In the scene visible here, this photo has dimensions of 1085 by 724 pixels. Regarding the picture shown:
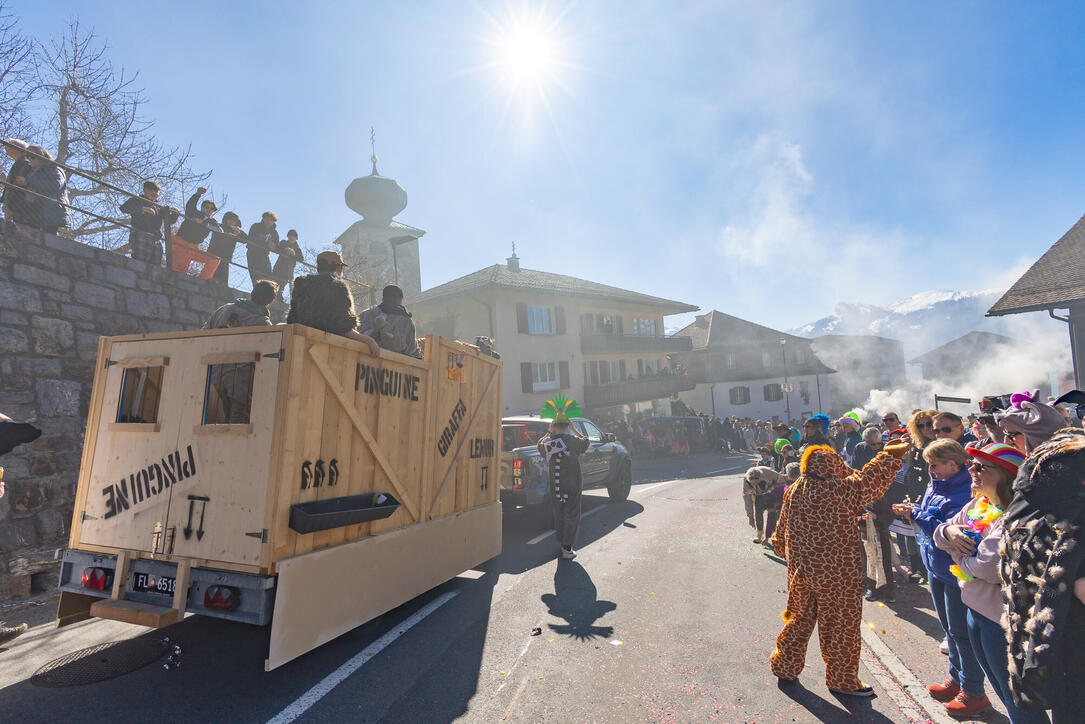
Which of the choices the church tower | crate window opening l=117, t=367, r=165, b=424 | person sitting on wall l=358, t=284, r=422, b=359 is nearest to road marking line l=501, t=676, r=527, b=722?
person sitting on wall l=358, t=284, r=422, b=359

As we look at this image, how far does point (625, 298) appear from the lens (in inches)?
1363

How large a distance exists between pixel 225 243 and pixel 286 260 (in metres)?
1.30

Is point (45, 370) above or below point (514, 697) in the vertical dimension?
above

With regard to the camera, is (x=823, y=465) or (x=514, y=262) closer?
(x=823, y=465)

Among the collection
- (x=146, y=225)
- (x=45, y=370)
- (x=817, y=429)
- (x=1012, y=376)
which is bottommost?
(x=817, y=429)

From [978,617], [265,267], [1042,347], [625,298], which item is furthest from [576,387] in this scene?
[1042,347]

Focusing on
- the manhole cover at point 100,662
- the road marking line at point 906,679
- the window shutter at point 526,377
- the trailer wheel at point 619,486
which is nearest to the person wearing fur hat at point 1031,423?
the road marking line at point 906,679

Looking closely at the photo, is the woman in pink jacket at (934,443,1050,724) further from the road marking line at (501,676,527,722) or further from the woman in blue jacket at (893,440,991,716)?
the road marking line at (501,676,527,722)

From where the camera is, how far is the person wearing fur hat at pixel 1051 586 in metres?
1.92

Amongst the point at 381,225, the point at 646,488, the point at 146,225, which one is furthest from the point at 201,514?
the point at 381,225

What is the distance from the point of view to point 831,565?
11.6ft

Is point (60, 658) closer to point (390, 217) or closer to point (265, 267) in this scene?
point (265, 267)

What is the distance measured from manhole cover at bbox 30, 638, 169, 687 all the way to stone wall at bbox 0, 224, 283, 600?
2752mm

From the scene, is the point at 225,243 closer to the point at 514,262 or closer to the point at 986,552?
the point at 986,552
